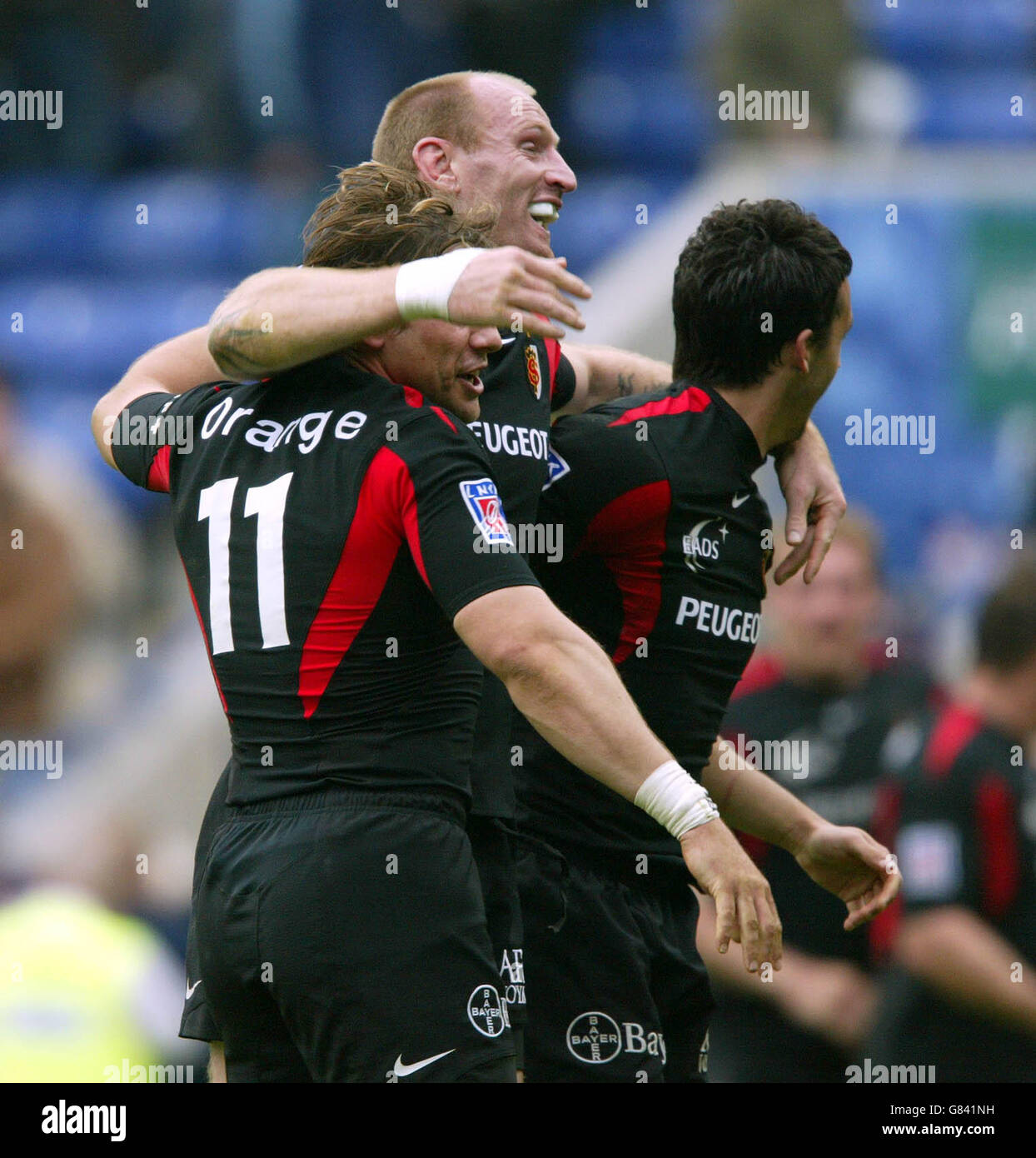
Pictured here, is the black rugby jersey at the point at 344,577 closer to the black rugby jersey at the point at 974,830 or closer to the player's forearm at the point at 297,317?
the player's forearm at the point at 297,317

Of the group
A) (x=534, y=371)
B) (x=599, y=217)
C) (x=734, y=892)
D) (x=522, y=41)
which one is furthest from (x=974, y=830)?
(x=522, y=41)

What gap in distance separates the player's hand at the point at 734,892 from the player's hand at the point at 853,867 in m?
0.85

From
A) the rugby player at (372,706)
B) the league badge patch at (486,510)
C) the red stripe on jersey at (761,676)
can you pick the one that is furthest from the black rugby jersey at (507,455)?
the red stripe on jersey at (761,676)

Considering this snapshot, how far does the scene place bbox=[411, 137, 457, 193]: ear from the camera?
12.3 ft

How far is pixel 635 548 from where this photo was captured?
3564 mm

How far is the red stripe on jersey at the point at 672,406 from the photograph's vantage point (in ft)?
11.8

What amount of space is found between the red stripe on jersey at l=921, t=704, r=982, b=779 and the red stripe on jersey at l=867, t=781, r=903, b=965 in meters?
0.15

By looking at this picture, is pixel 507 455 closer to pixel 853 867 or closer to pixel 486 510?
pixel 486 510

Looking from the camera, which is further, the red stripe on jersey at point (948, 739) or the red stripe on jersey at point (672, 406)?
the red stripe on jersey at point (948, 739)

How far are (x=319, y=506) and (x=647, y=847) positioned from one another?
3.97 ft

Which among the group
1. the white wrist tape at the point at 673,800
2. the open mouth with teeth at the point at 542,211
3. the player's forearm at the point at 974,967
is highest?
the open mouth with teeth at the point at 542,211

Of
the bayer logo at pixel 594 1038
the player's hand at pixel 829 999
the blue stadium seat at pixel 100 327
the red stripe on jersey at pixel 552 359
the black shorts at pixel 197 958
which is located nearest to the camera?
the black shorts at pixel 197 958

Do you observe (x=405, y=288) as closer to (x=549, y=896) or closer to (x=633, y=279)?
(x=549, y=896)
